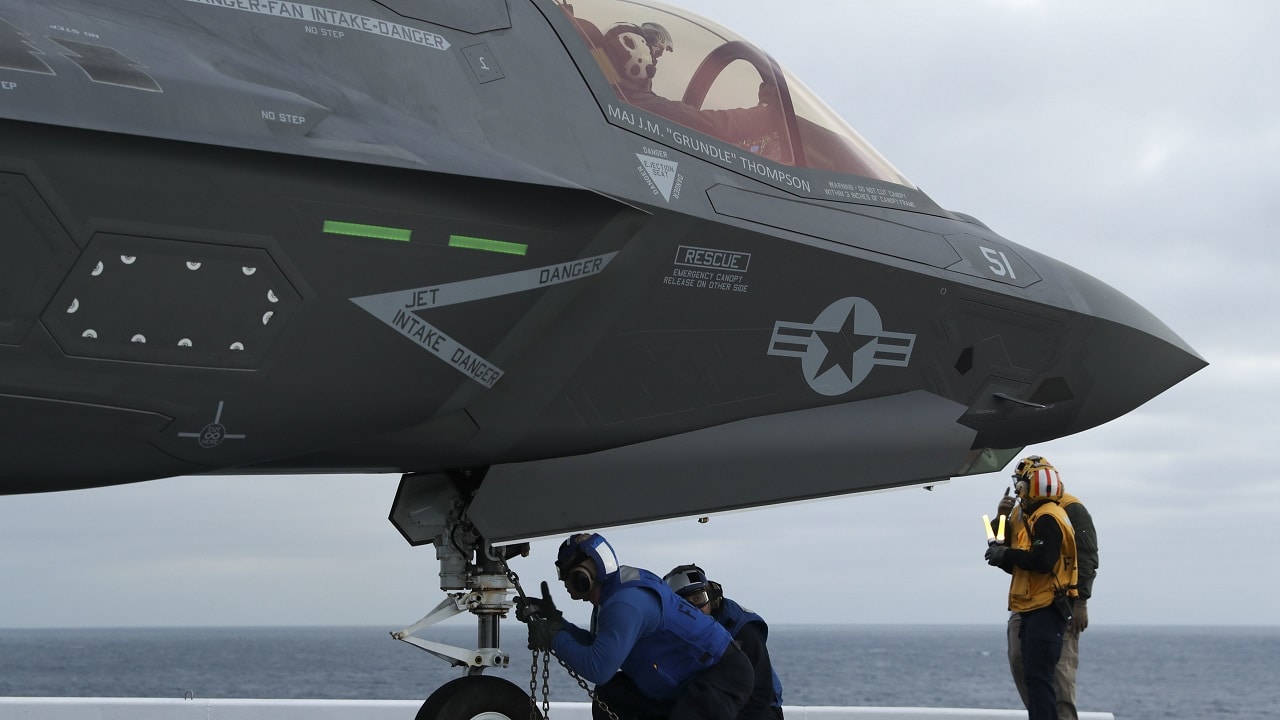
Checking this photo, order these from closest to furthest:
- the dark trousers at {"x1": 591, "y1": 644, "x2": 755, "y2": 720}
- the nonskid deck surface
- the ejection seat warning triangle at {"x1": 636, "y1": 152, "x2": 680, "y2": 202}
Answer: the ejection seat warning triangle at {"x1": 636, "y1": 152, "x2": 680, "y2": 202} < the dark trousers at {"x1": 591, "y1": 644, "x2": 755, "y2": 720} < the nonskid deck surface

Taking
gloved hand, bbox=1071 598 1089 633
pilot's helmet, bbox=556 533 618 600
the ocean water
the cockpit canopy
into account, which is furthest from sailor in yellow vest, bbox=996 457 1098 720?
the ocean water

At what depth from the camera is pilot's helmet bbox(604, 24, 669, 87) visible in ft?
15.6

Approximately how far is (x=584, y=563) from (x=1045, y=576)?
316 cm

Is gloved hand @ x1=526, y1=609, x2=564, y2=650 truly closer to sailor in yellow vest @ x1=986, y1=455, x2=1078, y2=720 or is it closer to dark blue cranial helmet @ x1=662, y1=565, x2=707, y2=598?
dark blue cranial helmet @ x1=662, y1=565, x2=707, y2=598

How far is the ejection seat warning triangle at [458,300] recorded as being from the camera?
12.7 feet

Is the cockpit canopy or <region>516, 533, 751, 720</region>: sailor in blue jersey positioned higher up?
the cockpit canopy

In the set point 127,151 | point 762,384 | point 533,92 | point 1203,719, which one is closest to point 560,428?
point 762,384

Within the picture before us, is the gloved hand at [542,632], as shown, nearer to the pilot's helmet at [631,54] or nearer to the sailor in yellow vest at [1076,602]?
the pilot's helmet at [631,54]

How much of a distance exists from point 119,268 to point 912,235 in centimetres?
330

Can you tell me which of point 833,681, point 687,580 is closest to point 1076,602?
point 687,580

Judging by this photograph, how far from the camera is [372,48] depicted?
405 centimetres

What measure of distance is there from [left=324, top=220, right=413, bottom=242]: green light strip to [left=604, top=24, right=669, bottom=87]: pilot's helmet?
52.9 inches

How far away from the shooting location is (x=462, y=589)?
5074mm

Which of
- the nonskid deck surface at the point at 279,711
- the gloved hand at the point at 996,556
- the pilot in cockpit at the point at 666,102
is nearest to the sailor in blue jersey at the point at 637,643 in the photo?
the pilot in cockpit at the point at 666,102
